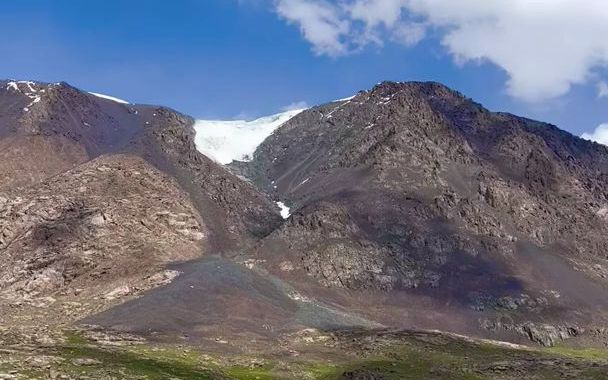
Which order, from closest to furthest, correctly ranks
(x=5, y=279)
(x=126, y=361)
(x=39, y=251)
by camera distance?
(x=126, y=361) → (x=5, y=279) → (x=39, y=251)

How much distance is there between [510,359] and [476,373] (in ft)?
64.3

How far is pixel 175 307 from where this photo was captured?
164m

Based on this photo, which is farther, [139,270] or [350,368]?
[139,270]

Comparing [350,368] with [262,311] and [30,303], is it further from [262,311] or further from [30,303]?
[30,303]

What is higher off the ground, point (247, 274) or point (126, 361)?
point (247, 274)

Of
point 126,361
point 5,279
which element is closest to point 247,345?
point 126,361

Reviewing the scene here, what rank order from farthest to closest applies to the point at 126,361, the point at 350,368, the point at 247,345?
the point at 247,345, the point at 350,368, the point at 126,361

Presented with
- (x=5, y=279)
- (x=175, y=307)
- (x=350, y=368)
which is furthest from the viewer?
(x=5, y=279)

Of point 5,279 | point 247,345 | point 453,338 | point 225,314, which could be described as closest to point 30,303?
point 5,279

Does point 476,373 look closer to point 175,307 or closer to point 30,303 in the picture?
point 175,307

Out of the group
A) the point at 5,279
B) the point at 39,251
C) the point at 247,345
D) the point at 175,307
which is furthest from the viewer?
the point at 39,251

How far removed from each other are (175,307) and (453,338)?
65645 millimetres

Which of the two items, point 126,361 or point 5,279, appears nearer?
point 126,361

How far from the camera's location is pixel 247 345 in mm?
142875
